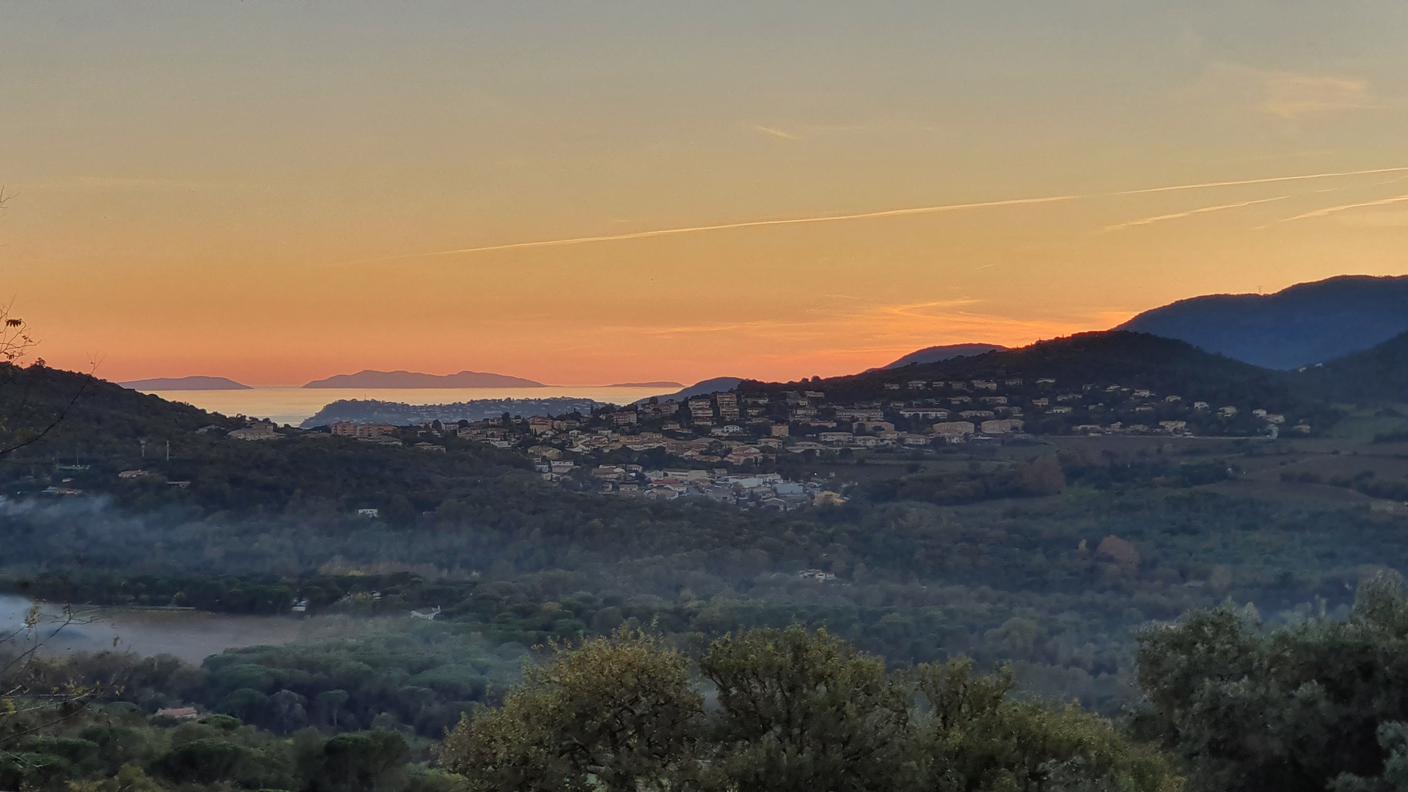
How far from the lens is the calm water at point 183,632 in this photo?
3603cm

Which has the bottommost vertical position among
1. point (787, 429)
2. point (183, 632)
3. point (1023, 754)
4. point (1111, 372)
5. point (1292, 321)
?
point (183, 632)

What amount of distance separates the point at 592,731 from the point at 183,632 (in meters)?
32.3

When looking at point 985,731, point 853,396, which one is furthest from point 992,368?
point 985,731

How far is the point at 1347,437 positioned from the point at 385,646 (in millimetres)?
57175

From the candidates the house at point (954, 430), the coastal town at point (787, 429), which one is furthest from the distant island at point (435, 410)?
the house at point (954, 430)

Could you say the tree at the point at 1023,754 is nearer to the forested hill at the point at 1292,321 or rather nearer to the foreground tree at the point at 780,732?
the foreground tree at the point at 780,732

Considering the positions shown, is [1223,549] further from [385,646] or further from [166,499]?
[166,499]

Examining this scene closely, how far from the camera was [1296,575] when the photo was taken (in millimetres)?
50656

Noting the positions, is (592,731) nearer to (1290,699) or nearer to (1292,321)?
(1290,699)

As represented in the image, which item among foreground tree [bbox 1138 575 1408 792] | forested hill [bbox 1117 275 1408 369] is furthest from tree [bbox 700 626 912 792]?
forested hill [bbox 1117 275 1408 369]

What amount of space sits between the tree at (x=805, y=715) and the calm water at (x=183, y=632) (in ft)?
86.9

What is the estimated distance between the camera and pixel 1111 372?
84.6m

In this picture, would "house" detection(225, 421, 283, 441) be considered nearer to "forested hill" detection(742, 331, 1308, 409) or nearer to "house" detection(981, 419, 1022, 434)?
"forested hill" detection(742, 331, 1308, 409)

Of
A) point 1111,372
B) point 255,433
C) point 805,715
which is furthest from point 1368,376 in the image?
point 805,715
